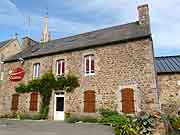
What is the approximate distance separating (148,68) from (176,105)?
4314 millimetres

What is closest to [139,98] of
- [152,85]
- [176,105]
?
[152,85]

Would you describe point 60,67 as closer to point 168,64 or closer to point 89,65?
point 89,65

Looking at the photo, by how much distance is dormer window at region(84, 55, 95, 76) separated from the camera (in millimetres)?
12727

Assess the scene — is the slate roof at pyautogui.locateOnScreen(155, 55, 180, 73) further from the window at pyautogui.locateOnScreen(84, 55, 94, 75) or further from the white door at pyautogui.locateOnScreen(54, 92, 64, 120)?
the white door at pyautogui.locateOnScreen(54, 92, 64, 120)

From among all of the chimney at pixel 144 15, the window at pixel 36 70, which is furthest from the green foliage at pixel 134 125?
the window at pixel 36 70

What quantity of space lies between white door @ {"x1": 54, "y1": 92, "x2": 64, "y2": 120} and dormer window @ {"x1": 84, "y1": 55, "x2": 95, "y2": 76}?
2.54m

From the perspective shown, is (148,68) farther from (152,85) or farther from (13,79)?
(13,79)

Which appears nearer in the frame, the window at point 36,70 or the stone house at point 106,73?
the stone house at point 106,73

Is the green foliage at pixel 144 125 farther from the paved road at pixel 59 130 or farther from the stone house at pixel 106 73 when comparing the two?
the stone house at pixel 106 73

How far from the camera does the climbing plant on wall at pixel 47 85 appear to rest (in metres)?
13.0

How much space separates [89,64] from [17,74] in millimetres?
6740

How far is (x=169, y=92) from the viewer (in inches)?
532

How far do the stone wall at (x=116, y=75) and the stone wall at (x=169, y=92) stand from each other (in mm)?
3485

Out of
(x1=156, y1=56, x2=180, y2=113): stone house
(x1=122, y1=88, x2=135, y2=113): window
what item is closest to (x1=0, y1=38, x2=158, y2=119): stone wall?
(x1=122, y1=88, x2=135, y2=113): window
